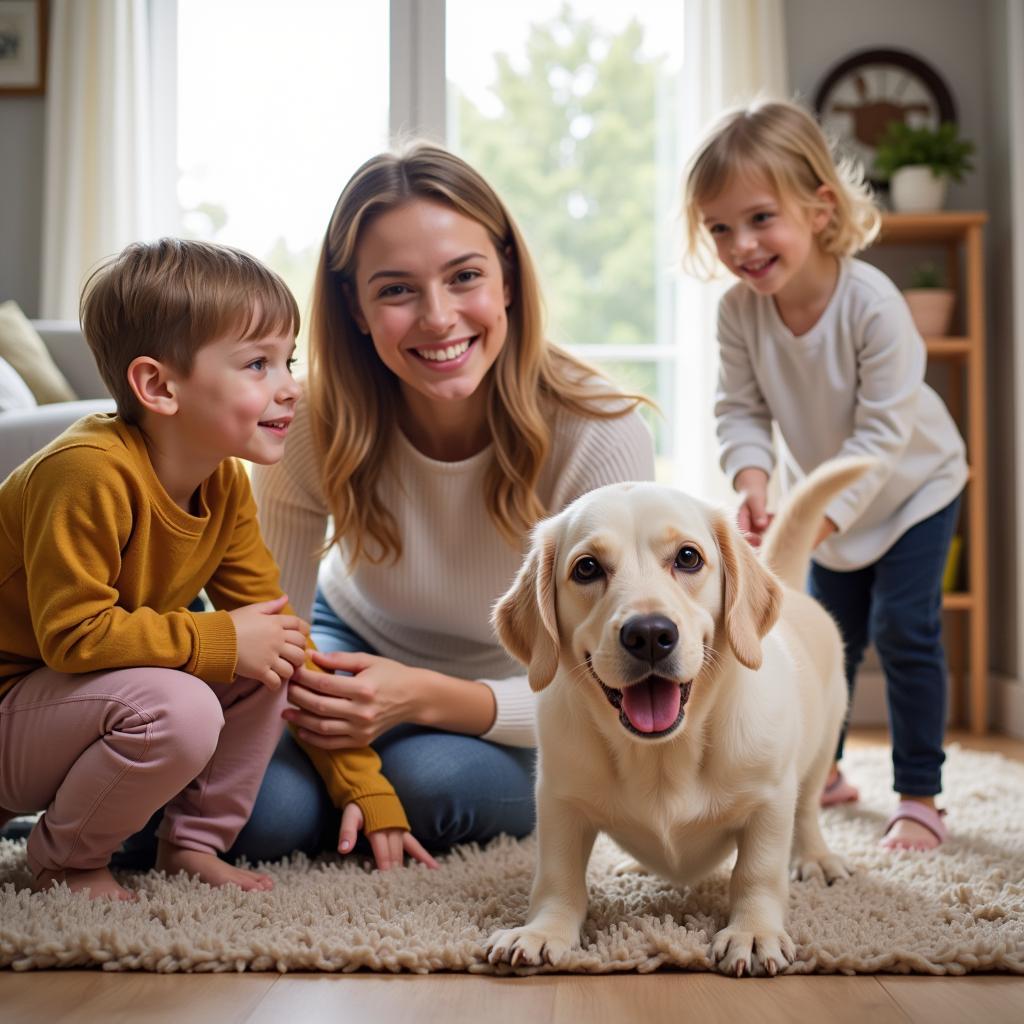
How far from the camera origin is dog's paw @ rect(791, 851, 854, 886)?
1.65 meters

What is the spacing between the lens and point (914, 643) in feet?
7.35

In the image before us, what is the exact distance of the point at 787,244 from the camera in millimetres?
2242

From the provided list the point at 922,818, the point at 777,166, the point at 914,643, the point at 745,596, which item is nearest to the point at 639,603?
the point at 745,596

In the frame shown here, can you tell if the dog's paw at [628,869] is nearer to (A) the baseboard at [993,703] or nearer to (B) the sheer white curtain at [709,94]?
(A) the baseboard at [993,703]

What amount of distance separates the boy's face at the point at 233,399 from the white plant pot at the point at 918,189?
244cm

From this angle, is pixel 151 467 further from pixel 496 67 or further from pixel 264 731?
pixel 496 67

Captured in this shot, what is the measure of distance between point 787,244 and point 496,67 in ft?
6.97

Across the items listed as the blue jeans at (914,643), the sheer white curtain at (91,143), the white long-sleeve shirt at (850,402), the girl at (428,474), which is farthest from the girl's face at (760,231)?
the sheer white curtain at (91,143)

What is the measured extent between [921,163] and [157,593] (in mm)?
2771

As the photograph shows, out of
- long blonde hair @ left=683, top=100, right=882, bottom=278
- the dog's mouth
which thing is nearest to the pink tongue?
the dog's mouth

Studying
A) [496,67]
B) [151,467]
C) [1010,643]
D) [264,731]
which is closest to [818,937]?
[264,731]

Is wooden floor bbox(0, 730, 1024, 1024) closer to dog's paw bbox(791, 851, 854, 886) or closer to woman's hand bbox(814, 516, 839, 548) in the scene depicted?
dog's paw bbox(791, 851, 854, 886)

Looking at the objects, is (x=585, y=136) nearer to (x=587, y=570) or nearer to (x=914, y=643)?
(x=914, y=643)

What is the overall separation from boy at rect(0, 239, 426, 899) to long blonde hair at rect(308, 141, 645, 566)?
0.68 ft
